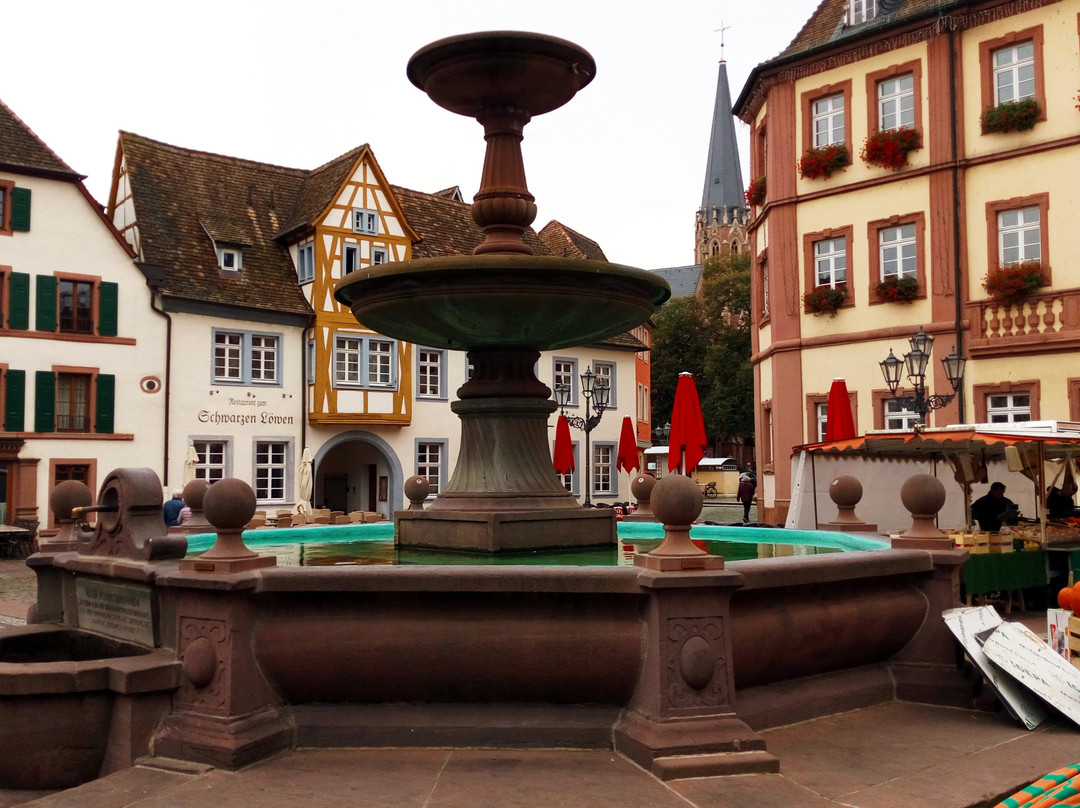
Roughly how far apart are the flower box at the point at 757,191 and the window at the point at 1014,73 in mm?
5901

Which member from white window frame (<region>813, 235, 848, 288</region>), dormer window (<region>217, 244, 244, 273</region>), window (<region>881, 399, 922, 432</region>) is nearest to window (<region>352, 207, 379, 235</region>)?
dormer window (<region>217, 244, 244, 273</region>)

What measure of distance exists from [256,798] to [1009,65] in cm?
2171

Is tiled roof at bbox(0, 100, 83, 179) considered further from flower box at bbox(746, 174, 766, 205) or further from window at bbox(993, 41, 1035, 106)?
window at bbox(993, 41, 1035, 106)

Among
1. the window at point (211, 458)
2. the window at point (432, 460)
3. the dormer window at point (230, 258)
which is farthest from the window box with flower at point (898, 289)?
the dormer window at point (230, 258)

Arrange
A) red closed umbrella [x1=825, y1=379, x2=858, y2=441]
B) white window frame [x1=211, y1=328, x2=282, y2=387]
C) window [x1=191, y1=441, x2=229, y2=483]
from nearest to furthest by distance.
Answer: red closed umbrella [x1=825, y1=379, x2=858, y2=441] → window [x1=191, y1=441, x2=229, y2=483] → white window frame [x1=211, y1=328, x2=282, y2=387]

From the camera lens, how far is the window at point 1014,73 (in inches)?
828

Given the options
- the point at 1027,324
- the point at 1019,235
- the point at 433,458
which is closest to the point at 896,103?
the point at 1019,235

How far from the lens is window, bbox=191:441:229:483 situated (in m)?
27.4

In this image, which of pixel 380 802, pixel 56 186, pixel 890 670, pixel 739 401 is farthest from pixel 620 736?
pixel 739 401

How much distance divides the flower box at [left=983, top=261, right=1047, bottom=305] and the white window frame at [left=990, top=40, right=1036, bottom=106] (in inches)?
137

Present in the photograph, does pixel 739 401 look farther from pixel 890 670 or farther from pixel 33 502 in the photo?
pixel 890 670

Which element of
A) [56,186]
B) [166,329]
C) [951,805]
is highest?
[56,186]

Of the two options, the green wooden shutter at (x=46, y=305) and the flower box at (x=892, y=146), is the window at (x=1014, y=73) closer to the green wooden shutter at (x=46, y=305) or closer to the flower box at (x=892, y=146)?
the flower box at (x=892, y=146)

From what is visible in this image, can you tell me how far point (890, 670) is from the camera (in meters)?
6.49
